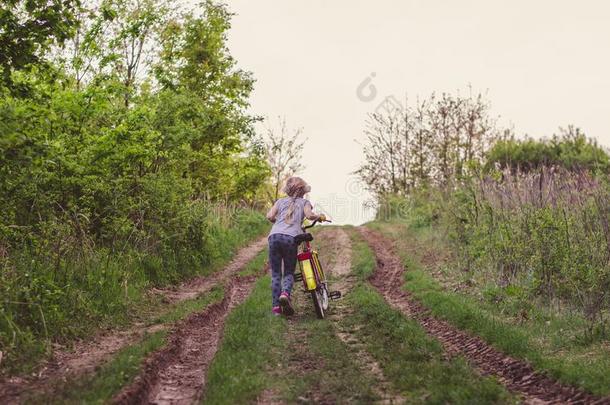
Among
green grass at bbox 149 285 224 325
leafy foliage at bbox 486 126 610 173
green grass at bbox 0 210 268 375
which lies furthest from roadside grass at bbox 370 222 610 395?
leafy foliage at bbox 486 126 610 173

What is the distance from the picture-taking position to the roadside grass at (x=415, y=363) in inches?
225

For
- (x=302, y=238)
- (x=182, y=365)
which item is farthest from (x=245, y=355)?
(x=302, y=238)

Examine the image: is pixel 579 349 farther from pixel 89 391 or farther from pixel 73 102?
pixel 73 102

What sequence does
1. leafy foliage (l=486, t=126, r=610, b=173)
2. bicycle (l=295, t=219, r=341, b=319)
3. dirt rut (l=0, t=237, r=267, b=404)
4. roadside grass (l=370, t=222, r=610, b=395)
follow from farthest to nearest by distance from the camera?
1. leafy foliage (l=486, t=126, r=610, b=173)
2. bicycle (l=295, t=219, r=341, b=319)
3. roadside grass (l=370, t=222, r=610, b=395)
4. dirt rut (l=0, t=237, r=267, b=404)

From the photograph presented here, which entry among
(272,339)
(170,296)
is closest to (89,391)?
(272,339)

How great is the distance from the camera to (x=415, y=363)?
6891 millimetres

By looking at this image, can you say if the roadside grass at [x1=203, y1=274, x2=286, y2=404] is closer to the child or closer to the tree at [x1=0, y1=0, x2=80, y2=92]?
the child

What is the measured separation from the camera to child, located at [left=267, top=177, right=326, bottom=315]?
9891mm

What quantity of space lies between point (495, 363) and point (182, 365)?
3.74 metres

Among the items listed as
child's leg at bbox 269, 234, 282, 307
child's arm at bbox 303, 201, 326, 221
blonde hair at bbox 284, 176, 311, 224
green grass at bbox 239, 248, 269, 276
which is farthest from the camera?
green grass at bbox 239, 248, 269, 276

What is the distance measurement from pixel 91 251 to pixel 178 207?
472 cm

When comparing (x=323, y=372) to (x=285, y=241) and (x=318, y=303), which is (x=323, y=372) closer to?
(x=318, y=303)

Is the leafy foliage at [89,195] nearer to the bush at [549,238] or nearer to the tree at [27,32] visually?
the tree at [27,32]

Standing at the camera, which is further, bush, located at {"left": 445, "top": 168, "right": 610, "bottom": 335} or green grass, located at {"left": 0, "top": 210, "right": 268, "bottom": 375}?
bush, located at {"left": 445, "top": 168, "right": 610, "bottom": 335}
